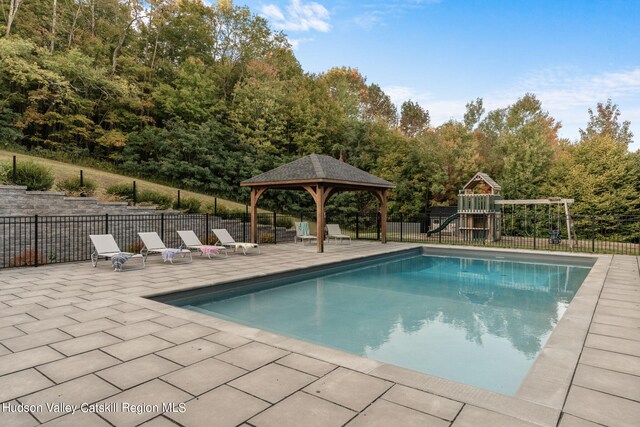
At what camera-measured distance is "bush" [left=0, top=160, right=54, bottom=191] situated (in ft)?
35.8

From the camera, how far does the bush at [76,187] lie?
12034mm

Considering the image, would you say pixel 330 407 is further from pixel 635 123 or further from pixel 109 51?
pixel 635 123

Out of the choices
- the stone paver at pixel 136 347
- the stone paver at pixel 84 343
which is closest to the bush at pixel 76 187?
the stone paver at pixel 84 343

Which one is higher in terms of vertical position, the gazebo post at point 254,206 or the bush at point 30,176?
the bush at point 30,176

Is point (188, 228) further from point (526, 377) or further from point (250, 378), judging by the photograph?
point (526, 377)

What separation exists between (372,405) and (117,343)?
284cm

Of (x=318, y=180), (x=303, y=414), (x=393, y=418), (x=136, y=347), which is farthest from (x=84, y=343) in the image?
(x=318, y=180)

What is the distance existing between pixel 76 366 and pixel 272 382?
1.84m

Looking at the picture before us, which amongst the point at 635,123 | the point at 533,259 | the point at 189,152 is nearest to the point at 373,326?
the point at 533,259

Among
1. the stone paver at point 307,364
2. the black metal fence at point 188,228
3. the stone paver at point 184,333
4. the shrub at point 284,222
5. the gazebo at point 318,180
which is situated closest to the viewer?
the stone paver at point 307,364

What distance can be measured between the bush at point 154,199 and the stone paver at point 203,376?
12.1 m

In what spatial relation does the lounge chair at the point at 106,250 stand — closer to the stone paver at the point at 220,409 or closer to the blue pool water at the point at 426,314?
the blue pool water at the point at 426,314

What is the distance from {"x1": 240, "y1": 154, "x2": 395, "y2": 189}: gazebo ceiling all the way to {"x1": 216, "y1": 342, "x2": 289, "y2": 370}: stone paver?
896cm

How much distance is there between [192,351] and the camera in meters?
3.64
